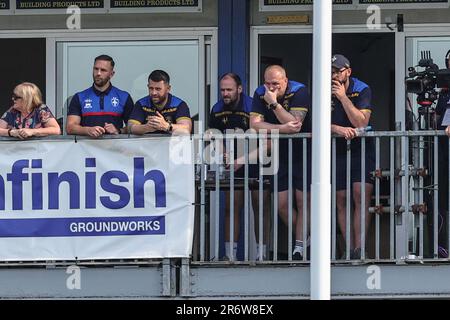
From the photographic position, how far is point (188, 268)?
9766mm

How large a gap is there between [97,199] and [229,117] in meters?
1.49

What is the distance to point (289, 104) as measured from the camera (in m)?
10.0

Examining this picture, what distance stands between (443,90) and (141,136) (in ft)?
9.02

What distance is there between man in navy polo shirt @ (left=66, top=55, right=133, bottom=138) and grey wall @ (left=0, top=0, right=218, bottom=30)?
1.96 m

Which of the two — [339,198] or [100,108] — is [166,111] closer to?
[100,108]

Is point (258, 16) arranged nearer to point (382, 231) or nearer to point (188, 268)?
point (382, 231)

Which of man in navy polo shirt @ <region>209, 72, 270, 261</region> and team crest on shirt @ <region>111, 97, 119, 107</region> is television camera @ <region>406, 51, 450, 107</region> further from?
team crest on shirt @ <region>111, 97, 119, 107</region>

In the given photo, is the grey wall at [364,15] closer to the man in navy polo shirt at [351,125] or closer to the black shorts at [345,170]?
the man in navy polo shirt at [351,125]

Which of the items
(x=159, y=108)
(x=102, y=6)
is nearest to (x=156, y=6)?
(x=102, y=6)

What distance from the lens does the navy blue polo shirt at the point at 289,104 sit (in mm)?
9969

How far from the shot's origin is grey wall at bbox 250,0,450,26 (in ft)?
40.2

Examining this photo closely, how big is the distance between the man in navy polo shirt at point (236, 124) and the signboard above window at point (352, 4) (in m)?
2.02

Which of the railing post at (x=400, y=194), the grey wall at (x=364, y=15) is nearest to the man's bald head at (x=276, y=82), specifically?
the railing post at (x=400, y=194)

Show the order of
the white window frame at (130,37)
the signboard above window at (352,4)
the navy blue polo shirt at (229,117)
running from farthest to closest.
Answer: the white window frame at (130,37) < the signboard above window at (352,4) < the navy blue polo shirt at (229,117)
